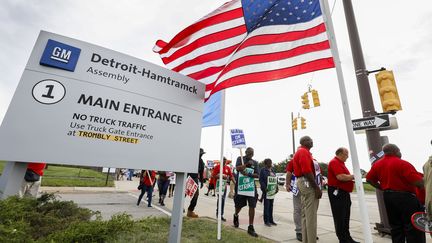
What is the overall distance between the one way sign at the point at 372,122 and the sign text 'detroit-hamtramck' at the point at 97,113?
4751mm

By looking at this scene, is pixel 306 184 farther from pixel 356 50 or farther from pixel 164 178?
pixel 164 178

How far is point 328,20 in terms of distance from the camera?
2.89 meters

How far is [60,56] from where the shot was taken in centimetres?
272

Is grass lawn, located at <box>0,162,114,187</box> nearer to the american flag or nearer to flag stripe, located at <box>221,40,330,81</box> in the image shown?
the american flag

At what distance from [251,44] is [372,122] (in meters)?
4.19

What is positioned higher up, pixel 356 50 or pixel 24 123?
pixel 356 50

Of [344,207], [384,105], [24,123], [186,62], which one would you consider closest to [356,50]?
[384,105]

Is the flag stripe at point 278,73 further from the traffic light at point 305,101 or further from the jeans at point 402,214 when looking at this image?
the traffic light at point 305,101

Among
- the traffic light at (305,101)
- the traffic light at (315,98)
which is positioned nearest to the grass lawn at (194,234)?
the traffic light at (315,98)

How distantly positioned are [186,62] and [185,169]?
2.10 meters

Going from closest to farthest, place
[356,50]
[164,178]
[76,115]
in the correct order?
[76,115], [356,50], [164,178]

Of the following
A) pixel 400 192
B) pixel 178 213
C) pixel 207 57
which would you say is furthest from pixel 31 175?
pixel 400 192

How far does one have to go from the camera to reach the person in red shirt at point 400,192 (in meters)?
3.81

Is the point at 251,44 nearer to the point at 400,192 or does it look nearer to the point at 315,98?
the point at 400,192
